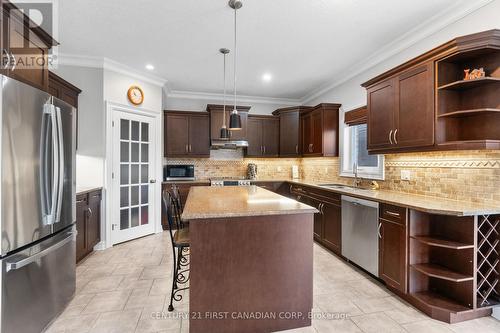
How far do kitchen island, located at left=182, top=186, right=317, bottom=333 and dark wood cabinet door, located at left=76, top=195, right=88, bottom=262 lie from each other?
203 cm

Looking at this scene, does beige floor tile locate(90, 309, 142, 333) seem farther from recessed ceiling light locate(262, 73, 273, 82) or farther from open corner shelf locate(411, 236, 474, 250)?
recessed ceiling light locate(262, 73, 273, 82)

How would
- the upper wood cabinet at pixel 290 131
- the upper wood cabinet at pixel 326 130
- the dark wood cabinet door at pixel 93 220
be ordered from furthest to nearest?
the upper wood cabinet at pixel 290 131 < the upper wood cabinet at pixel 326 130 < the dark wood cabinet door at pixel 93 220

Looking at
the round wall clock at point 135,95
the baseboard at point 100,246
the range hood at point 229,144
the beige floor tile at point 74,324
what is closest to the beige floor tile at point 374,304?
the beige floor tile at point 74,324

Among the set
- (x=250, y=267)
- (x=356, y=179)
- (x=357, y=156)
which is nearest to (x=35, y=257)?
(x=250, y=267)

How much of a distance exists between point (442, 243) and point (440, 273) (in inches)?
10.4

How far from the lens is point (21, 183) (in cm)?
158

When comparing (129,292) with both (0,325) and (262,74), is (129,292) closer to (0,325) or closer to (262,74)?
(0,325)

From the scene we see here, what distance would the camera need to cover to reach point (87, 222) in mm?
3182

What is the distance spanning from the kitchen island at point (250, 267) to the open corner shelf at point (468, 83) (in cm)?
167

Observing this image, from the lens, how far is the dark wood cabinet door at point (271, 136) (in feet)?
17.8

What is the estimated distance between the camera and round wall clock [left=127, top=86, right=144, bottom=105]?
3.92 m

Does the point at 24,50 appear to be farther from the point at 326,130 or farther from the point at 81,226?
the point at 326,130

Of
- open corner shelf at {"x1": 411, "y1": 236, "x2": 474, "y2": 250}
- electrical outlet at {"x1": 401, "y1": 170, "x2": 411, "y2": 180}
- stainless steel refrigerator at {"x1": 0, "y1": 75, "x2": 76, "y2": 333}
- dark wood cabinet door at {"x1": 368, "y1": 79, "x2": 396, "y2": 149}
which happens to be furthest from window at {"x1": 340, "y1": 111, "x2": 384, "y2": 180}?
stainless steel refrigerator at {"x1": 0, "y1": 75, "x2": 76, "y2": 333}

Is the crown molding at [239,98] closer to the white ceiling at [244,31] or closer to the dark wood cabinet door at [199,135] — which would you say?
the dark wood cabinet door at [199,135]
